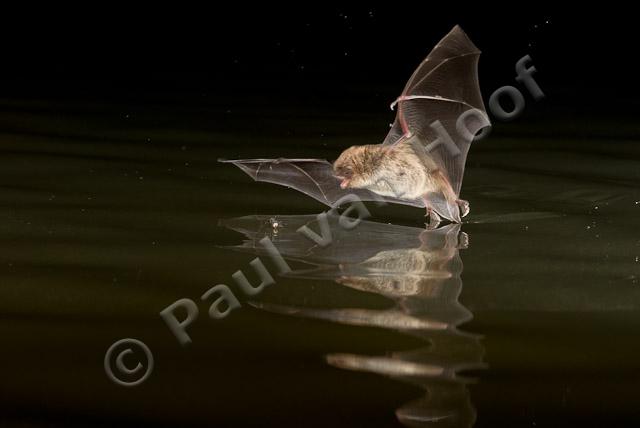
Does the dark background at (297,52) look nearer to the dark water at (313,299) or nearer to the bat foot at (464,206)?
the dark water at (313,299)

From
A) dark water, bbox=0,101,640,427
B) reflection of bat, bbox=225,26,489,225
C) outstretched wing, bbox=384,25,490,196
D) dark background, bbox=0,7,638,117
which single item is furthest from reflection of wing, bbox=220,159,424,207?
dark background, bbox=0,7,638,117

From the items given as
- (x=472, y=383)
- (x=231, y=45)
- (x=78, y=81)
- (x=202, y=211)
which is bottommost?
(x=472, y=383)

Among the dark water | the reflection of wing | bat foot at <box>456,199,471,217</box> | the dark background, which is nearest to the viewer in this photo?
the dark water

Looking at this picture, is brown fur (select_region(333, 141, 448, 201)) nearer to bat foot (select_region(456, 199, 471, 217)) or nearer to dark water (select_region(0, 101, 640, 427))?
bat foot (select_region(456, 199, 471, 217))

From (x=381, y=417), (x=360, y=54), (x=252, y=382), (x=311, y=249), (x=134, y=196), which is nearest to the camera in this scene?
(x=381, y=417)

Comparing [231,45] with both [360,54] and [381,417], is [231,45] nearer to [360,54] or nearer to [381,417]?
[360,54]

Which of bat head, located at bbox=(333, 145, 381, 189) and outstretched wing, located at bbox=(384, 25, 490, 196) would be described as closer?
bat head, located at bbox=(333, 145, 381, 189)

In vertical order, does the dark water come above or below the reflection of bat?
below

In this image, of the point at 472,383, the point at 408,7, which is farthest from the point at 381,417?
the point at 408,7

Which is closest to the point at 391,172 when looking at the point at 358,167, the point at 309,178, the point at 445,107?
the point at 358,167
